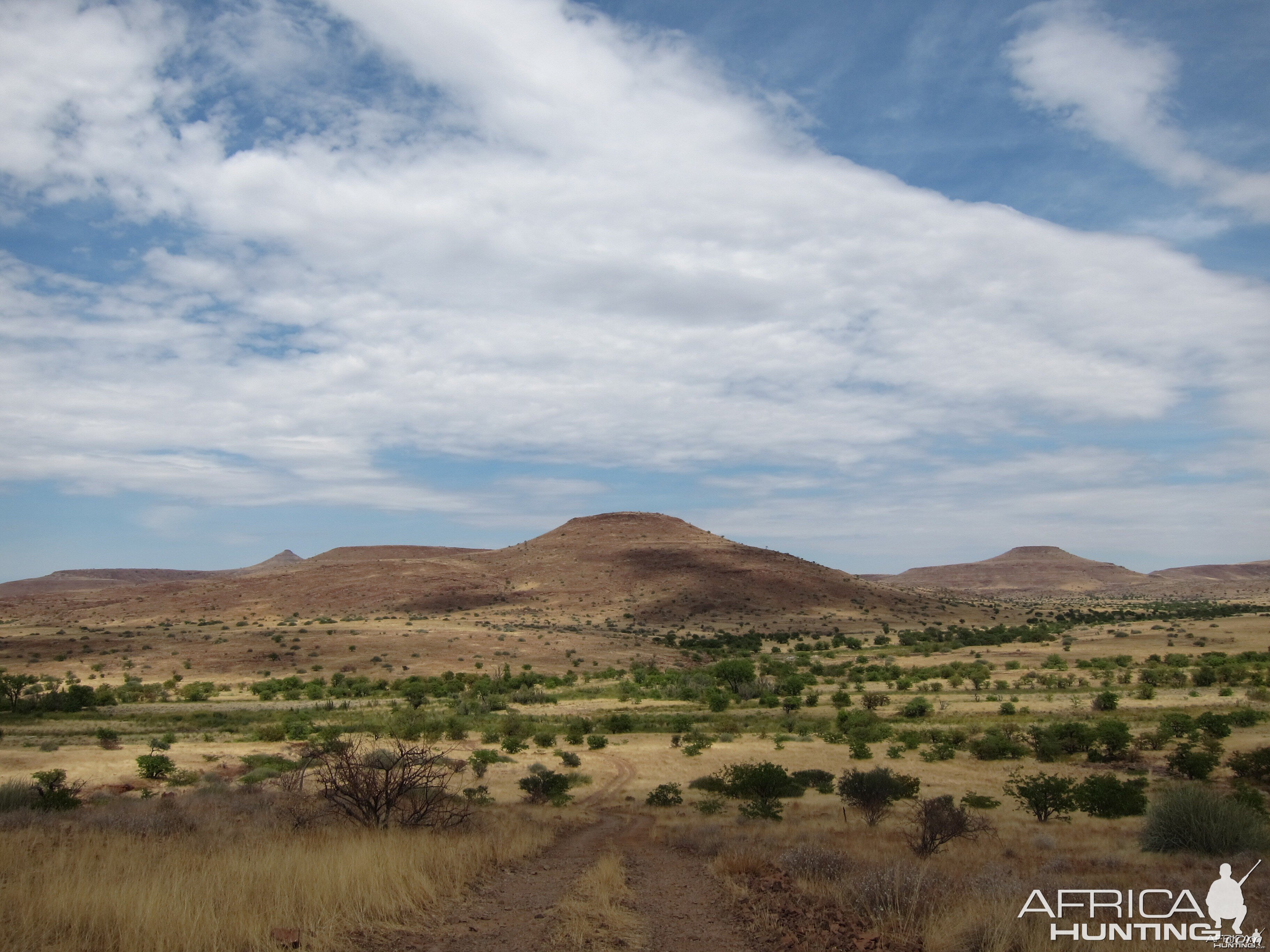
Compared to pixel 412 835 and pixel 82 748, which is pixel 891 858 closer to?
pixel 412 835

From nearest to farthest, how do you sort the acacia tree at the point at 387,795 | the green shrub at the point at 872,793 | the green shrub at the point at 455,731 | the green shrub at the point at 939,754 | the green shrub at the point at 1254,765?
the acacia tree at the point at 387,795
the green shrub at the point at 872,793
the green shrub at the point at 1254,765
the green shrub at the point at 939,754
the green shrub at the point at 455,731

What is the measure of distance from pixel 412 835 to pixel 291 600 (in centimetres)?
10558

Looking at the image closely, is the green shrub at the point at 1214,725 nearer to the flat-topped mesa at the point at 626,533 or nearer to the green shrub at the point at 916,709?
the green shrub at the point at 916,709

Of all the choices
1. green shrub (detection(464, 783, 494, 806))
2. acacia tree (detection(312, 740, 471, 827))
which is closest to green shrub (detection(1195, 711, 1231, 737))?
green shrub (detection(464, 783, 494, 806))

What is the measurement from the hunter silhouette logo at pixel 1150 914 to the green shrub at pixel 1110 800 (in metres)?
10.7

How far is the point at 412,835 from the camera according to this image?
11883 mm

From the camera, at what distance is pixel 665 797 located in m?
A: 21.3

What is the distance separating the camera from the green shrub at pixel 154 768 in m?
21.7

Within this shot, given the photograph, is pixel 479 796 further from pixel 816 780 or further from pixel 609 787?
pixel 816 780

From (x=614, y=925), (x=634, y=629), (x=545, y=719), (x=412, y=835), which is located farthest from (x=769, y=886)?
(x=634, y=629)

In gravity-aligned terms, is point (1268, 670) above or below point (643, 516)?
below

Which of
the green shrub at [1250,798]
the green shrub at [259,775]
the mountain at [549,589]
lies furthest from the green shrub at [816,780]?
the mountain at [549,589]

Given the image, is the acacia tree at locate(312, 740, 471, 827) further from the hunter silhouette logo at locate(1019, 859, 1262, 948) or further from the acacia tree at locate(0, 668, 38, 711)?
the acacia tree at locate(0, 668, 38, 711)

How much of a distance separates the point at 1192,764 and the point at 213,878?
84.2ft
